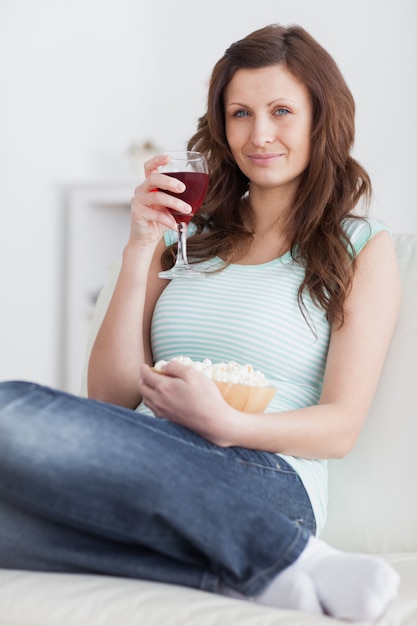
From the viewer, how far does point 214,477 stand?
133 centimetres

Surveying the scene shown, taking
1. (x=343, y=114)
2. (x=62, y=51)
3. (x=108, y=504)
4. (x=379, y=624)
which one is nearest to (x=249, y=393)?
(x=108, y=504)

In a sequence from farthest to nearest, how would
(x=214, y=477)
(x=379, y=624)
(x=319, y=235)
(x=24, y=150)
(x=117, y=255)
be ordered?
1. (x=117, y=255)
2. (x=24, y=150)
3. (x=319, y=235)
4. (x=214, y=477)
5. (x=379, y=624)

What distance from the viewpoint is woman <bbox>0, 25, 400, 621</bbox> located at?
1.26m

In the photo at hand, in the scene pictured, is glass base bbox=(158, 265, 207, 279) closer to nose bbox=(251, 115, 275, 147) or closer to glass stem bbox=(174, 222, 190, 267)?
glass stem bbox=(174, 222, 190, 267)

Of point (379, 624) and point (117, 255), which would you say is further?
point (117, 255)

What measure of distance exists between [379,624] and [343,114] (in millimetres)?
1188

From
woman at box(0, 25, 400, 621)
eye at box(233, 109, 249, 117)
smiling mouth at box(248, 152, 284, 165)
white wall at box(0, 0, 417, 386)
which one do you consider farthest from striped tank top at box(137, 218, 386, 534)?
white wall at box(0, 0, 417, 386)

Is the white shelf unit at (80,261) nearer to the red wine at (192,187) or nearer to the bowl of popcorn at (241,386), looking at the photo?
the red wine at (192,187)

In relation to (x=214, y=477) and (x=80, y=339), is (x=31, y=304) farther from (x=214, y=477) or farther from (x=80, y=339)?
(x=214, y=477)

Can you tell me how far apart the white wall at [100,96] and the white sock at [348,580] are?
2.81 m

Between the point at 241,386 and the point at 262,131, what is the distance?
2.10 ft

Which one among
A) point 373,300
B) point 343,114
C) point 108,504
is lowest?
point 108,504

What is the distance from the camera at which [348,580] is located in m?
1.22

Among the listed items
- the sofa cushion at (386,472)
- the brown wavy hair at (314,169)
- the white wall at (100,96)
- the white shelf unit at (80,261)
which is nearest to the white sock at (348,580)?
the sofa cushion at (386,472)
